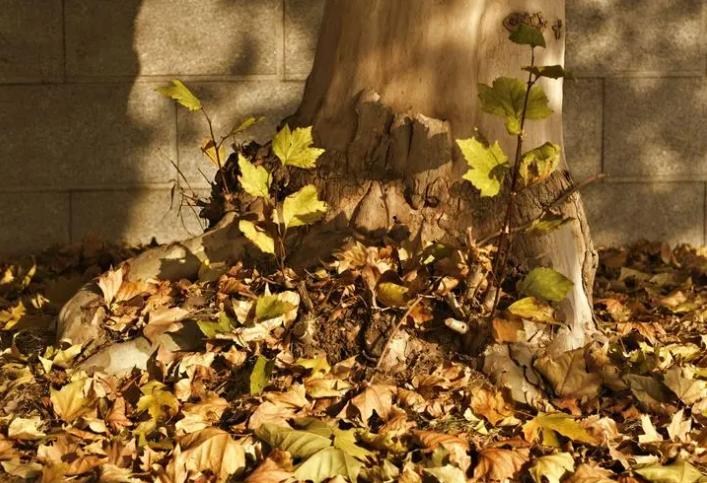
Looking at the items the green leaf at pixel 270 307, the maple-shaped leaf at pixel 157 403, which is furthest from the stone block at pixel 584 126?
the maple-shaped leaf at pixel 157 403

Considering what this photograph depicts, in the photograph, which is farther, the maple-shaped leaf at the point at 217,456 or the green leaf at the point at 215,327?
the green leaf at the point at 215,327

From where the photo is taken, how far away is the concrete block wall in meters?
4.68

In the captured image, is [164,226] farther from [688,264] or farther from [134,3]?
[688,264]

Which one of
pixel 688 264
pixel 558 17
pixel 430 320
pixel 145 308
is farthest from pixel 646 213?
pixel 145 308

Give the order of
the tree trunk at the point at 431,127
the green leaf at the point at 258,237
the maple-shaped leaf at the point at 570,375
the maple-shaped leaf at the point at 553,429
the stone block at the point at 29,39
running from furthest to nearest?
the stone block at the point at 29,39, the tree trunk at the point at 431,127, the green leaf at the point at 258,237, the maple-shaped leaf at the point at 570,375, the maple-shaped leaf at the point at 553,429

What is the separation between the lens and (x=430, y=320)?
248 cm

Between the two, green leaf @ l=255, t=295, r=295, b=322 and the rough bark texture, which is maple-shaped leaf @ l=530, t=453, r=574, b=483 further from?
green leaf @ l=255, t=295, r=295, b=322

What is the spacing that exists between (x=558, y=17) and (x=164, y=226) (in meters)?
2.69

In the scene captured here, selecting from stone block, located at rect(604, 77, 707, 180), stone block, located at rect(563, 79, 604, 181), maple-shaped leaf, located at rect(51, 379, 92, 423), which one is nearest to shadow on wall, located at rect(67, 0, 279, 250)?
stone block, located at rect(563, 79, 604, 181)

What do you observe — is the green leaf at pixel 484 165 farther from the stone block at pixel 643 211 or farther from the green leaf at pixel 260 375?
the stone block at pixel 643 211

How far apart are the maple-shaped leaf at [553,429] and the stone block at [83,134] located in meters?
3.11

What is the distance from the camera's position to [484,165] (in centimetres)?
226

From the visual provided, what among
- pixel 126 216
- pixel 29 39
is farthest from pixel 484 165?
pixel 29 39

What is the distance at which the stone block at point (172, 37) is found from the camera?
4668 millimetres
